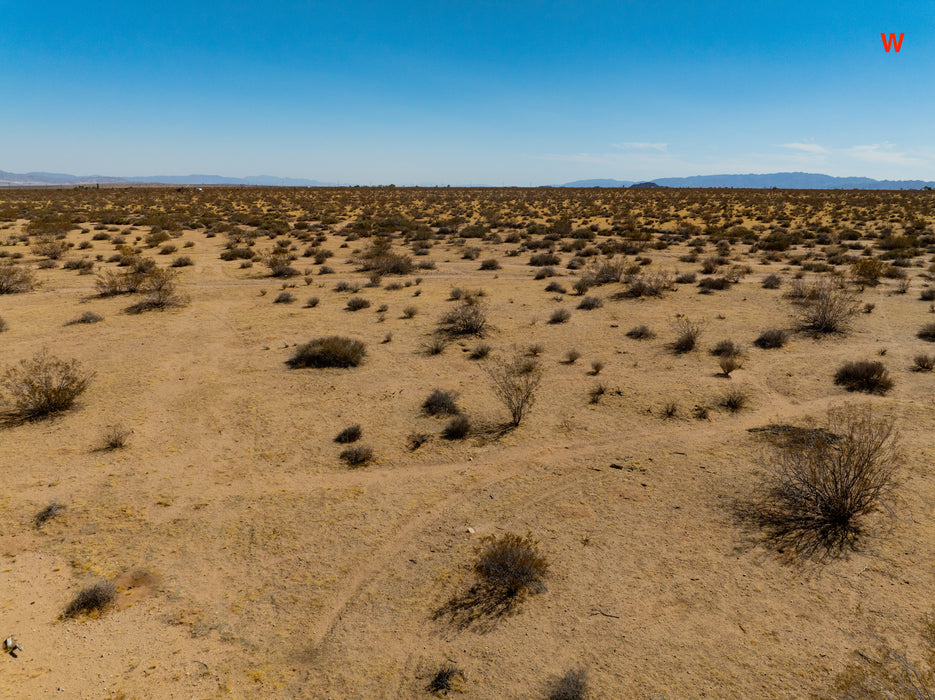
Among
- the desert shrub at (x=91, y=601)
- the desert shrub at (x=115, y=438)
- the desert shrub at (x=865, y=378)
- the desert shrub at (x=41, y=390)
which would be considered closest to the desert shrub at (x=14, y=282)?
the desert shrub at (x=41, y=390)

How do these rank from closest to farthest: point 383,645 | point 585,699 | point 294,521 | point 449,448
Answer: point 585,699 → point 383,645 → point 294,521 → point 449,448

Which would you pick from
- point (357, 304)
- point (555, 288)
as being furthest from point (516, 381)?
point (555, 288)

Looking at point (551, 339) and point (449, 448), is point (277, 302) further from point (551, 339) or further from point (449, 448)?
point (449, 448)

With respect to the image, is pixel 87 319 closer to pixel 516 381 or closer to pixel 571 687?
pixel 516 381

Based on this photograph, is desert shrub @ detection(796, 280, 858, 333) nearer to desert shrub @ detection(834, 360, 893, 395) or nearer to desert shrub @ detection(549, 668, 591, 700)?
desert shrub @ detection(834, 360, 893, 395)

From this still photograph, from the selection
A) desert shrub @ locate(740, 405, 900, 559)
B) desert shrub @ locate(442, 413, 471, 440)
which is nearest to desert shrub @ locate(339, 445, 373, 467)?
desert shrub @ locate(442, 413, 471, 440)

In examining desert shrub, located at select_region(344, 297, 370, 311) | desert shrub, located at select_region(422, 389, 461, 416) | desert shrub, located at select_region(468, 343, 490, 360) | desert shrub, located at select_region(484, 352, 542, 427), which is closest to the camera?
desert shrub, located at select_region(484, 352, 542, 427)

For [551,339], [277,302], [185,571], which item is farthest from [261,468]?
[277,302]
